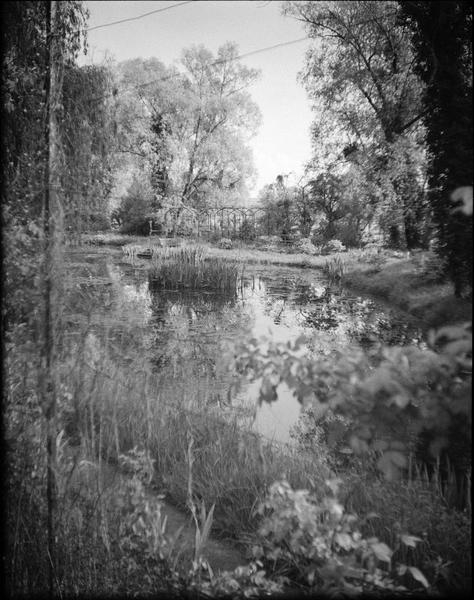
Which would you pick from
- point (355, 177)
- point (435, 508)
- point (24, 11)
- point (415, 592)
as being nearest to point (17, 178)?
point (24, 11)

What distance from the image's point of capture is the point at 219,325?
7.74m

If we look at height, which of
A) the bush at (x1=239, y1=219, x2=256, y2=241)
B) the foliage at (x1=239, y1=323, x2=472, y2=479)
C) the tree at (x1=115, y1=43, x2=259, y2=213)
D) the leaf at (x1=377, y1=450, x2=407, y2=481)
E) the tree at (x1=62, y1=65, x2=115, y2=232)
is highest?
the tree at (x1=115, y1=43, x2=259, y2=213)

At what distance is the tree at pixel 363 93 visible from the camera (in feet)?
26.5

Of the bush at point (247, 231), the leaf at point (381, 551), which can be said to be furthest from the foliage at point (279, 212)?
the leaf at point (381, 551)

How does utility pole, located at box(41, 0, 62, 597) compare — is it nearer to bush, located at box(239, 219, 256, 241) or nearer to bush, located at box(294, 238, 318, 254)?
bush, located at box(294, 238, 318, 254)

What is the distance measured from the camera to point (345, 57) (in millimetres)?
11500

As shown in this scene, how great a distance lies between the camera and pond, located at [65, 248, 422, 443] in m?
3.82

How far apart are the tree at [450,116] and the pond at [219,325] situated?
0.87m

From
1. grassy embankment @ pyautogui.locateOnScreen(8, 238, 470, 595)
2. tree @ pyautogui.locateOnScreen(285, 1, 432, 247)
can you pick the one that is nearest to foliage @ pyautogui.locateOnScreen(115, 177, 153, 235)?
tree @ pyautogui.locateOnScreen(285, 1, 432, 247)

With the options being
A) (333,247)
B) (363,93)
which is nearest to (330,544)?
(363,93)

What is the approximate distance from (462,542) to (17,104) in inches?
131

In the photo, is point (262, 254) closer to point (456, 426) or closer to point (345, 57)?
point (345, 57)

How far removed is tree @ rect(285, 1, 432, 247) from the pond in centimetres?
219

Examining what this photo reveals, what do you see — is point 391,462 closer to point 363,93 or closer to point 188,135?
point 363,93
